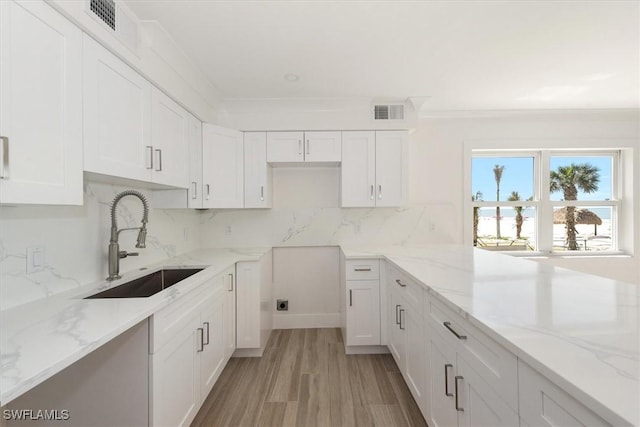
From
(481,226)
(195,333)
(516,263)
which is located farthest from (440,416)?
(481,226)

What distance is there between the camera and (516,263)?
6.19ft

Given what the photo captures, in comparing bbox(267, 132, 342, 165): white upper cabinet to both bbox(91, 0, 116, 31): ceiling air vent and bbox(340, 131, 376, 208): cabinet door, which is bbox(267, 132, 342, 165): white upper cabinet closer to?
bbox(340, 131, 376, 208): cabinet door

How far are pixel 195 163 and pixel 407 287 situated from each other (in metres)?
2.02

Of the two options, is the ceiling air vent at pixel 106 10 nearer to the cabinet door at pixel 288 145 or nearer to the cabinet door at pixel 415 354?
the cabinet door at pixel 288 145

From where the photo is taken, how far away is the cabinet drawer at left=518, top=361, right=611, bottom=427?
0.62 meters

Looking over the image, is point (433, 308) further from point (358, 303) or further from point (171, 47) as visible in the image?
point (171, 47)

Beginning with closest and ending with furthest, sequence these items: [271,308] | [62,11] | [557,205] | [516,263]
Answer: [62,11] < [516,263] < [271,308] < [557,205]

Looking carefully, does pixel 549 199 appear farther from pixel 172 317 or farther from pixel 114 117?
pixel 114 117

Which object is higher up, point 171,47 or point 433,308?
point 171,47

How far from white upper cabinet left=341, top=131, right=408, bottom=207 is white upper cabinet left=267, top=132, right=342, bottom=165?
10 centimetres

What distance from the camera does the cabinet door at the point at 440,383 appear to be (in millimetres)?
1246

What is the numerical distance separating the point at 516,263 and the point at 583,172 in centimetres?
267

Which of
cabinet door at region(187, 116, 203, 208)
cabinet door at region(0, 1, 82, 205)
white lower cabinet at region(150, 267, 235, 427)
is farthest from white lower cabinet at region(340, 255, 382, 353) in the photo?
cabinet door at region(0, 1, 82, 205)

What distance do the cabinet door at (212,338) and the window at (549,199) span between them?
3036 mm
